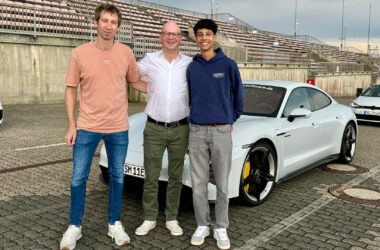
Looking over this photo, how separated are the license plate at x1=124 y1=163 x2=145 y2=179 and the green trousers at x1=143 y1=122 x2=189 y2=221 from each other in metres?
0.36

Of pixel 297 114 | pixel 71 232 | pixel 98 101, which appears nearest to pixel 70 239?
pixel 71 232

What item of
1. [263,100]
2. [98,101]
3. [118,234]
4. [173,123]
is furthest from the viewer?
[263,100]

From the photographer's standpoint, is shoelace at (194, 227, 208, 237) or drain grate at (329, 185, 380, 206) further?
drain grate at (329, 185, 380, 206)

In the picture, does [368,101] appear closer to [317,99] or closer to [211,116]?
Result: [317,99]

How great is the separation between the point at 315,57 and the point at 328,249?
37.7 m

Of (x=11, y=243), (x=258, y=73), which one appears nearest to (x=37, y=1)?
(x=258, y=73)

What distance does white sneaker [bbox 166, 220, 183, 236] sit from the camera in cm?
360

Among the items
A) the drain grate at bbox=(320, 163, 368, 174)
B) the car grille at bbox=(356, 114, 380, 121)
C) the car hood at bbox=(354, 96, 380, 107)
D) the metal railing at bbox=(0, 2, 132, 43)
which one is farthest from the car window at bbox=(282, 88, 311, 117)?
the metal railing at bbox=(0, 2, 132, 43)

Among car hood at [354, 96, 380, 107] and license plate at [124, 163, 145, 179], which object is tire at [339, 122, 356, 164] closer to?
license plate at [124, 163, 145, 179]

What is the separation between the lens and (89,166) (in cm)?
331

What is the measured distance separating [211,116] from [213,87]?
0.80ft

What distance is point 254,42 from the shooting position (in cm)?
3459

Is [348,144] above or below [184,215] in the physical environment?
above

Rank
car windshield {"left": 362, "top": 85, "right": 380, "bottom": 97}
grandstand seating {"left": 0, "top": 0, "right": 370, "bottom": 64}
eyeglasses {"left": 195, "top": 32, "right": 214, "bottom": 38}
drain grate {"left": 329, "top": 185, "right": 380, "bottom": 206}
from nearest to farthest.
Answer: eyeglasses {"left": 195, "top": 32, "right": 214, "bottom": 38} → drain grate {"left": 329, "top": 185, "right": 380, "bottom": 206} → car windshield {"left": 362, "top": 85, "right": 380, "bottom": 97} → grandstand seating {"left": 0, "top": 0, "right": 370, "bottom": 64}
